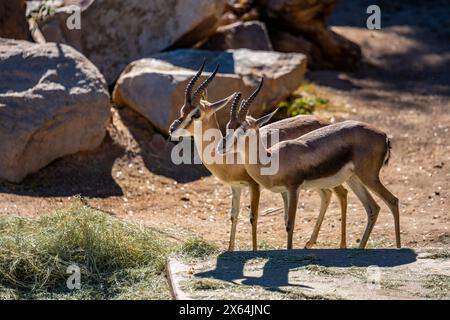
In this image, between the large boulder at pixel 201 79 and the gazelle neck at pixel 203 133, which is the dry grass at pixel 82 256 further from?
the large boulder at pixel 201 79

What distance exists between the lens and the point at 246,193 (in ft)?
38.2

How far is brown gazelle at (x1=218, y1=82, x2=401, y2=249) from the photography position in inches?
344

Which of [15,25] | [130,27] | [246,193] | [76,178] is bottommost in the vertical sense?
[246,193]

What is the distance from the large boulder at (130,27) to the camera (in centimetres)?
1359

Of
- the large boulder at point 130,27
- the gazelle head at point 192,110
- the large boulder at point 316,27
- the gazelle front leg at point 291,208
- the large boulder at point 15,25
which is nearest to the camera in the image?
the gazelle front leg at point 291,208

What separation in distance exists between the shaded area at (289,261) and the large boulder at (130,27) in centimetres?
634

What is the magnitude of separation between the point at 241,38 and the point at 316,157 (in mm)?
6487

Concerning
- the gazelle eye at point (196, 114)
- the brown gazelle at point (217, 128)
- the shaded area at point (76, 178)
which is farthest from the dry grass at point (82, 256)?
the shaded area at point (76, 178)

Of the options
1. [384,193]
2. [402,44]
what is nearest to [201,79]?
[384,193]

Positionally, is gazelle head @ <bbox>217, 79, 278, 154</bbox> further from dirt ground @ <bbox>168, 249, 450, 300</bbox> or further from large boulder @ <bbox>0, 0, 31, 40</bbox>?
large boulder @ <bbox>0, 0, 31, 40</bbox>

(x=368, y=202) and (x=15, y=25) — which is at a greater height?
(x=15, y=25)

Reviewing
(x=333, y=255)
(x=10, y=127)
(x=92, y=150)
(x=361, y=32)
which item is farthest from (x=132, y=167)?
(x=361, y=32)

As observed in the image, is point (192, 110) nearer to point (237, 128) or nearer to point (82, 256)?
point (237, 128)
